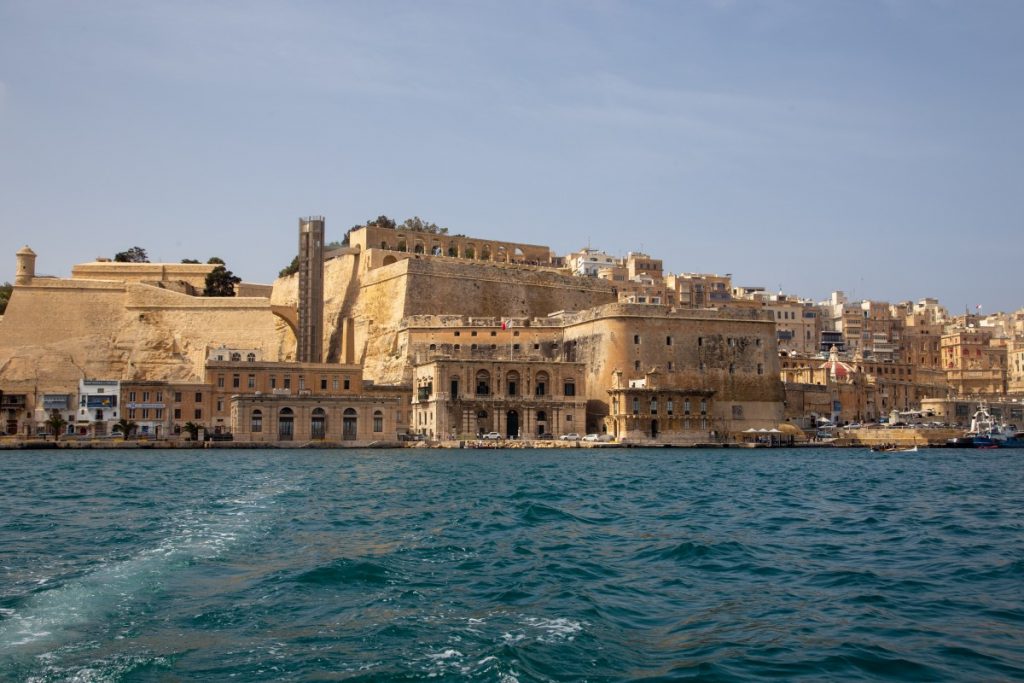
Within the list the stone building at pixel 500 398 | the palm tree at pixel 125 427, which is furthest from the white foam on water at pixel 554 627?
the palm tree at pixel 125 427

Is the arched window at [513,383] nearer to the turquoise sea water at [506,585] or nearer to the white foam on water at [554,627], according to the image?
the turquoise sea water at [506,585]

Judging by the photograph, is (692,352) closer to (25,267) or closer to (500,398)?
(500,398)

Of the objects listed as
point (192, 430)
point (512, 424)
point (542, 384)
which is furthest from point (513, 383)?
point (192, 430)

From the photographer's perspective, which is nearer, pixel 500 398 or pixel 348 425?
pixel 348 425

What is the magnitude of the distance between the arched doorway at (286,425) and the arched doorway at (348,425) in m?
2.11

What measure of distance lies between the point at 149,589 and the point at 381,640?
130 inches

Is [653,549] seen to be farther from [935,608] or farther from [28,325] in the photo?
[28,325]

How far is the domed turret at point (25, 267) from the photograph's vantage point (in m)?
Answer: 59.0

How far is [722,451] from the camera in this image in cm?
4719

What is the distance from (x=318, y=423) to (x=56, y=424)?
462 inches

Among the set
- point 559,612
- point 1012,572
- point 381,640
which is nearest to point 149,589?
point 381,640

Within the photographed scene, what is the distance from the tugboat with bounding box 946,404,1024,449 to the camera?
52.5 meters

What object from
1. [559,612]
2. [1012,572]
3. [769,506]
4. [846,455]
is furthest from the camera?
[846,455]

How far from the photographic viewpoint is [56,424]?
1891 inches
